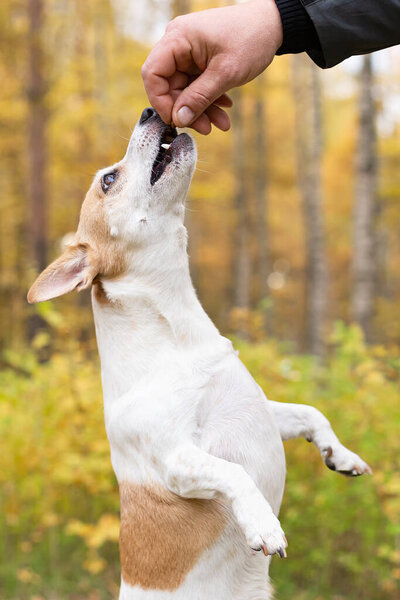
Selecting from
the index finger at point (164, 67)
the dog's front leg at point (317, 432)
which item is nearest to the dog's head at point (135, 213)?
the index finger at point (164, 67)

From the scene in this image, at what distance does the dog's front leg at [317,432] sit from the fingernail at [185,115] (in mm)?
1142

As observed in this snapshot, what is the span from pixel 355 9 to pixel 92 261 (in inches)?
55.2

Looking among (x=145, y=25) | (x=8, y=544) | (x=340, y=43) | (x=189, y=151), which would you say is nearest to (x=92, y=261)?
(x=189, y=151)

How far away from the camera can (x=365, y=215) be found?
8656 mm

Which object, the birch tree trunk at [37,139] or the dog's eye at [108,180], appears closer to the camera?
the dog's eye at [108,180]

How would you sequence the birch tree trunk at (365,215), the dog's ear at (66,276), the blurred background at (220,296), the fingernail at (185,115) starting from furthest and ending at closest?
the birch tree trunk at (365,215) → the blurred background at (220,296) → the dog's ear at (66,276) → the fingernail at (185,115)

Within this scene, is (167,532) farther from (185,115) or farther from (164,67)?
(164,67)

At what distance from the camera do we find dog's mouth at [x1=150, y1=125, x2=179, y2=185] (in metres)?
2.70

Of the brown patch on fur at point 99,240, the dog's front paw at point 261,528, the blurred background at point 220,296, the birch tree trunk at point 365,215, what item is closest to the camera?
the dog's front paw at point 261,528

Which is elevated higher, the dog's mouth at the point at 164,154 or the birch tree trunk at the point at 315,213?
the dog's mouth at the point at 164,154

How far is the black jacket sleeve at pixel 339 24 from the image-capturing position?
6.79 ft

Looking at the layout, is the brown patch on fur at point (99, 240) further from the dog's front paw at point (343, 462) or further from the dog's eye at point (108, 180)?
the dog's front paw at point (343, 462)

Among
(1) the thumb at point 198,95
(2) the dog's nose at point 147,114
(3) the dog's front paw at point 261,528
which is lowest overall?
(3) the dog's front paw at point 261,528

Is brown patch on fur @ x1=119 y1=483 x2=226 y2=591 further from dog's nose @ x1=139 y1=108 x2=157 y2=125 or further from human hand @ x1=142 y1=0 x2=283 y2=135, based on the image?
dog's nose @ x1=139 y1=108 x2=157 y2=125
